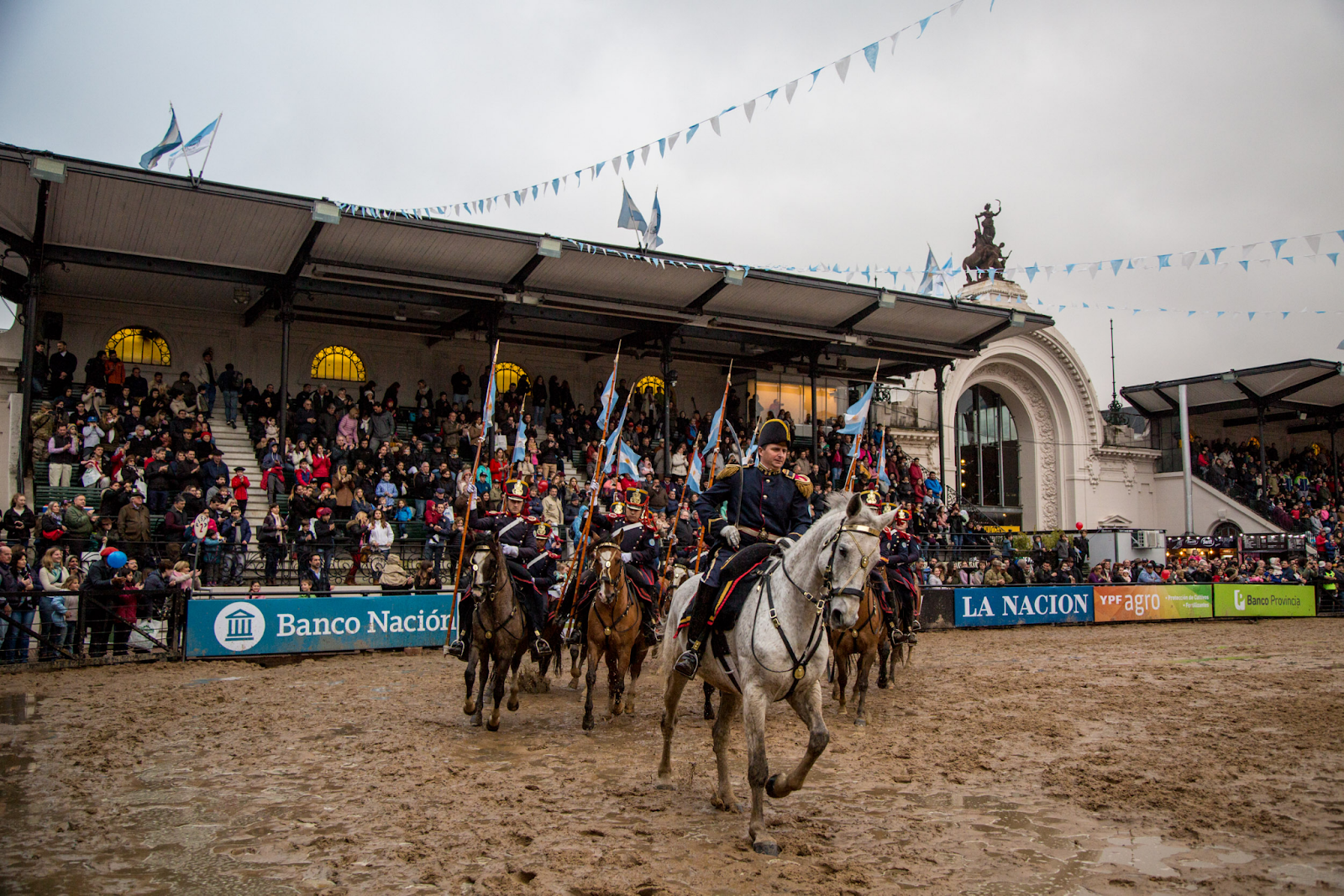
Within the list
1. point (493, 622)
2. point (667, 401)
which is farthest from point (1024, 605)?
point (493, 622)

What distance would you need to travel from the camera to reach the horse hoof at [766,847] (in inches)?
227

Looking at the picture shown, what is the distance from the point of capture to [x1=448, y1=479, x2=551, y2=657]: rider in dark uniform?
33.8ft

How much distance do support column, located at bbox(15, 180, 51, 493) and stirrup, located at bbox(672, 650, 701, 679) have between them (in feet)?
54.5

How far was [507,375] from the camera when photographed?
1158 inches

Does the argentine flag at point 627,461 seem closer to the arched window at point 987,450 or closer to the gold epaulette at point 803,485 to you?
the gold epaulette at point 803,485

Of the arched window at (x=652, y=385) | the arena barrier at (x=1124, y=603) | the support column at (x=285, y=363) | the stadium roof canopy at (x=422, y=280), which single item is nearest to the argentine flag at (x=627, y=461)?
the stadium roof canopy at (x=422, y=280)

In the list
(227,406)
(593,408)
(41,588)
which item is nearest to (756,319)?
(593,408)

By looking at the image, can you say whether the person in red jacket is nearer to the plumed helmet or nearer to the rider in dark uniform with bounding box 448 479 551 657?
the rider in dark uniform with bounding box 448 479 551 657

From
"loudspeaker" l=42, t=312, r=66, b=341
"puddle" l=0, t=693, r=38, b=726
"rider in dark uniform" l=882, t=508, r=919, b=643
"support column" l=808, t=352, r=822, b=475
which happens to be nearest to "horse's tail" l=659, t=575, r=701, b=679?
"rider in dark uniform" l=882, t=508, r=919, b=643

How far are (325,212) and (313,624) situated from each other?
845 centimetres

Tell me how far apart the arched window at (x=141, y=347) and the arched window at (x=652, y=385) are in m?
13.8

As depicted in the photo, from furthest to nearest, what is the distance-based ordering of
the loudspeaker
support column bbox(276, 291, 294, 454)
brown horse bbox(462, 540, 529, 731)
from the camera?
the loudspeaker < support column bbox(276, 291, 294, 454) < brown horse bbox(462, 540, 529, 731)

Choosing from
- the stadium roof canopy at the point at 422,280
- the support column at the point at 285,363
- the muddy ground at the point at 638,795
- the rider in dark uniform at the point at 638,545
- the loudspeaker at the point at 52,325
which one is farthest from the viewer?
the loudspeaker at the point at 52,325

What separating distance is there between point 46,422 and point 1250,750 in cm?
2097
